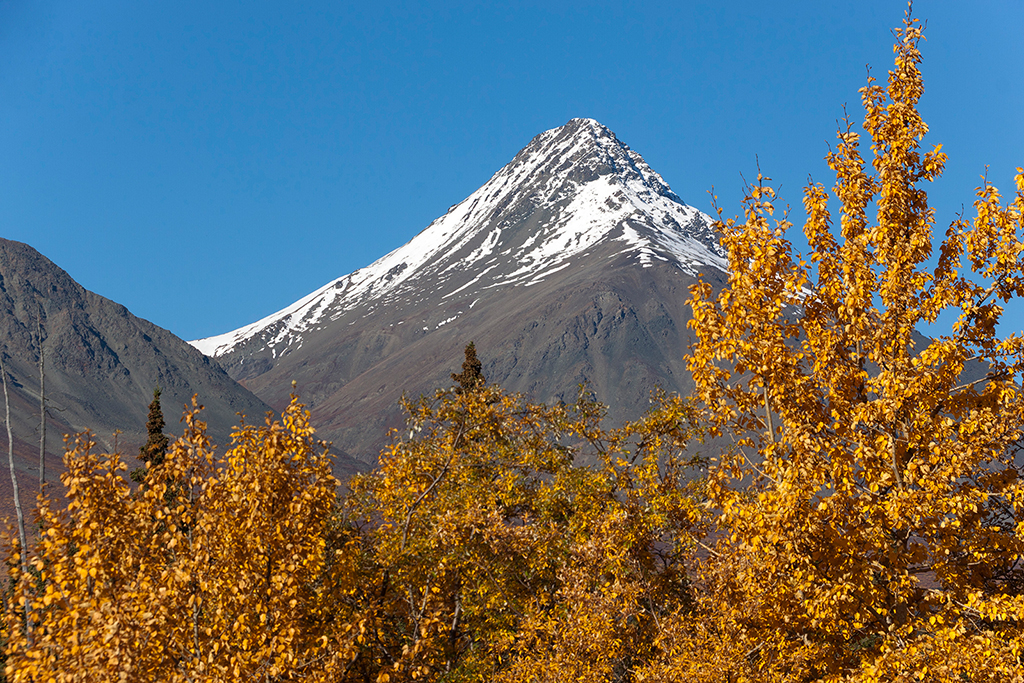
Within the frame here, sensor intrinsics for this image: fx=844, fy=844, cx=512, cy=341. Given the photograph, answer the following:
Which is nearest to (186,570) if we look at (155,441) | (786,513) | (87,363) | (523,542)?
(786,513)

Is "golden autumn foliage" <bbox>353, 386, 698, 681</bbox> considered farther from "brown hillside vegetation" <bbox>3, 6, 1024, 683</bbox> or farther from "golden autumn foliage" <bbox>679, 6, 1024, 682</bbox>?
"golden autumn foliage" <bbox>679, 6, 1024, 682</bbox>

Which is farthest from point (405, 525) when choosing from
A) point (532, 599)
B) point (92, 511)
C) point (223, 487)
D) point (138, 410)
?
point (138, 410)

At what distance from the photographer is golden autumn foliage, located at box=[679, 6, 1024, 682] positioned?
10.2m

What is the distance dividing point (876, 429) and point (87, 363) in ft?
629

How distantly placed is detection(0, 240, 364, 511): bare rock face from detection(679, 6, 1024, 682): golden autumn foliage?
141 m

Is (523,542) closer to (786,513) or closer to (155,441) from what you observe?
(786,513)

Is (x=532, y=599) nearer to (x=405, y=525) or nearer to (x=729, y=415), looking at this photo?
(x=405, y=525)

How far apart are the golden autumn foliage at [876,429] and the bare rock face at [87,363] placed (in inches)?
5541

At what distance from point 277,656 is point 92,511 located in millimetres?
2994

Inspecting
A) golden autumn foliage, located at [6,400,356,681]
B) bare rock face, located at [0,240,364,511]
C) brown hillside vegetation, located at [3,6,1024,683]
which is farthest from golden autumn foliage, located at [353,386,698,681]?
A: bare rock face, located at [0,240,364,511]

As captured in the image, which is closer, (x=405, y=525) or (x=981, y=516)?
(x=981, y=516)

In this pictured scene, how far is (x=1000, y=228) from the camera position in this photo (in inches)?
439

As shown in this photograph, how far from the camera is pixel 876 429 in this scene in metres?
10.9

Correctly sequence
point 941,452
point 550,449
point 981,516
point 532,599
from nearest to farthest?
point 941,452
point 981,516
point 532,599
point 550,449
